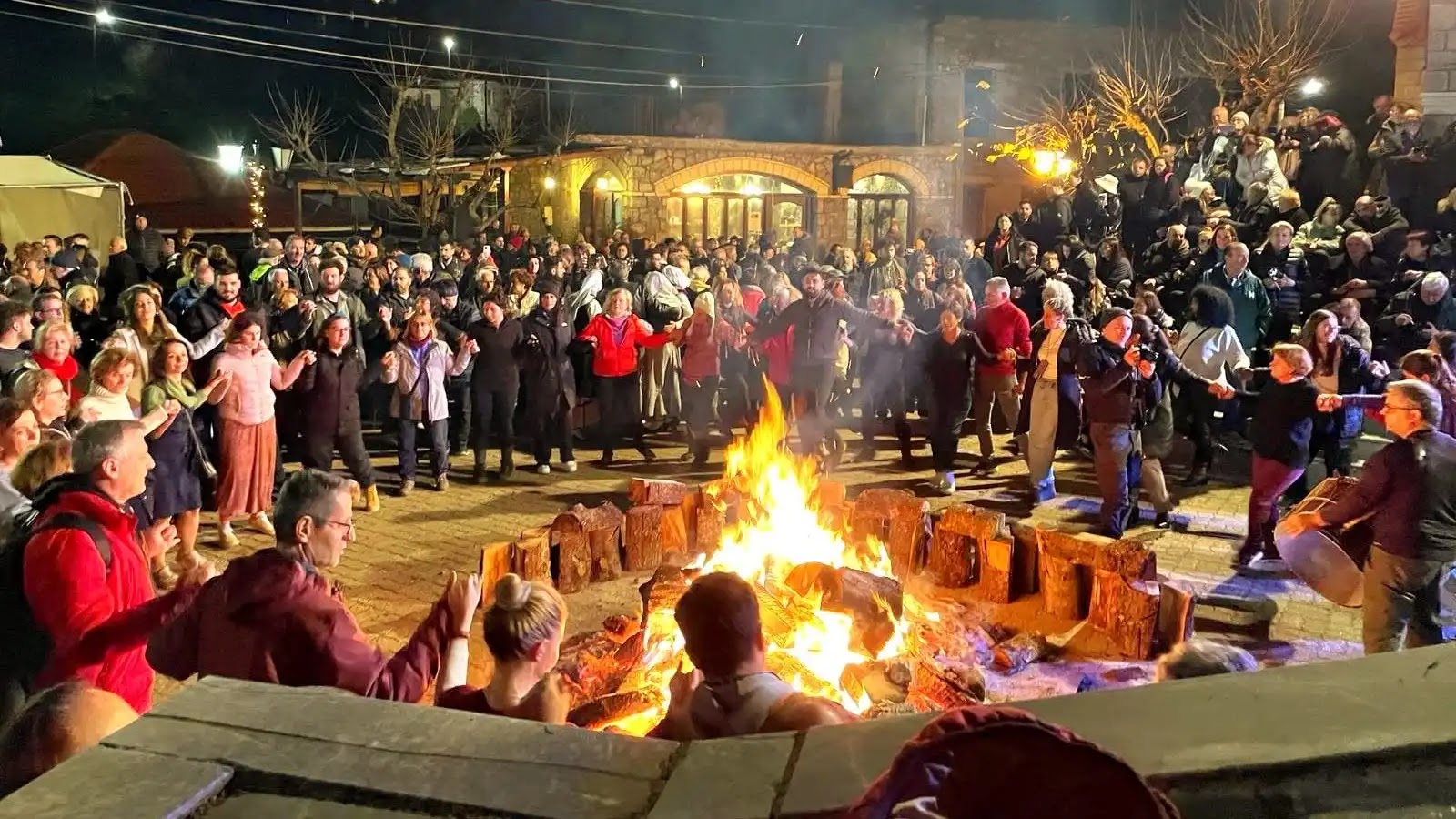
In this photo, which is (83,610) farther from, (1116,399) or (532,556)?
(1116,399)

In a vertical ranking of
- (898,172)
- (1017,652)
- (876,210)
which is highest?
(898,172)

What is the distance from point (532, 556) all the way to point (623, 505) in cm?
225

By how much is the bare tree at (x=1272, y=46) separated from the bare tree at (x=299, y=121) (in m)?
27.0

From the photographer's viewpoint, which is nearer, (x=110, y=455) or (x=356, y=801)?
(x=356, y=801)

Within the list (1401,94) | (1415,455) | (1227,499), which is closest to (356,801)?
(1415,455)

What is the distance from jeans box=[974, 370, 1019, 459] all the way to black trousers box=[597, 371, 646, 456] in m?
3.58

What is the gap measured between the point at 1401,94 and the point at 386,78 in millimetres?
27429

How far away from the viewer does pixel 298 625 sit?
3.21 m

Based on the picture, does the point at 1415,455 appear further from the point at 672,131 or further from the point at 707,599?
the point at 672,131


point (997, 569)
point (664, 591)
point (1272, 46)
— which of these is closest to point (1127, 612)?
point (997, 569)

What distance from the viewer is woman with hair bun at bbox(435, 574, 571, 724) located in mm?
3197

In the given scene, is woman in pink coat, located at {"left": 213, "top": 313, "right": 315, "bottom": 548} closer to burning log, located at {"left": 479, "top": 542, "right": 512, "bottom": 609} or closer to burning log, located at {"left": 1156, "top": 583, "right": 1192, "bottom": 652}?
burning log, located at {"left": 479, "top": 542, "right": 512, "bottom": 609}

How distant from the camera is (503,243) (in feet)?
68.8

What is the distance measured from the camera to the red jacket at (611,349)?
10648 mm
